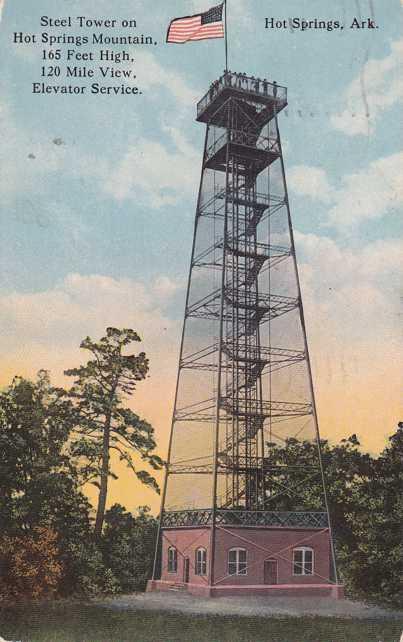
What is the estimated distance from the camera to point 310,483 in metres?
27.1

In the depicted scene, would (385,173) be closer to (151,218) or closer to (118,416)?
(151,218)

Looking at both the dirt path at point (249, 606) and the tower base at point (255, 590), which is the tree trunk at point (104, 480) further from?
the tower base at point (255, 590)

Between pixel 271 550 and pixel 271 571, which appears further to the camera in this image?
pixel 271 550

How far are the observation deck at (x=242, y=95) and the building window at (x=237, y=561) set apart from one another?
11917 mm

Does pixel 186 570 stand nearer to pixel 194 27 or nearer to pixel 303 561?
pixel 303 561

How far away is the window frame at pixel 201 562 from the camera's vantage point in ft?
77.7

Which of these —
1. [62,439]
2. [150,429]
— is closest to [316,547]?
[150,429]

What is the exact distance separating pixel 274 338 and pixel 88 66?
987 cm

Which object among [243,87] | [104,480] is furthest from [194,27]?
[104,480]

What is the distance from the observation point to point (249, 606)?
21.3 meters

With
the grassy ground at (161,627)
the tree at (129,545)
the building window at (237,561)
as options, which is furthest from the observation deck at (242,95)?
the grassy ground at (161,627)

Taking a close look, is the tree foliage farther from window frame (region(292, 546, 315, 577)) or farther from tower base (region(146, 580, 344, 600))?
window frame (region(292, 546, 315, 577))

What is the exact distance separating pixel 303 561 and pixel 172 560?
12.1 ft

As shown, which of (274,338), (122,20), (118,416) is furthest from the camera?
(274,338)
